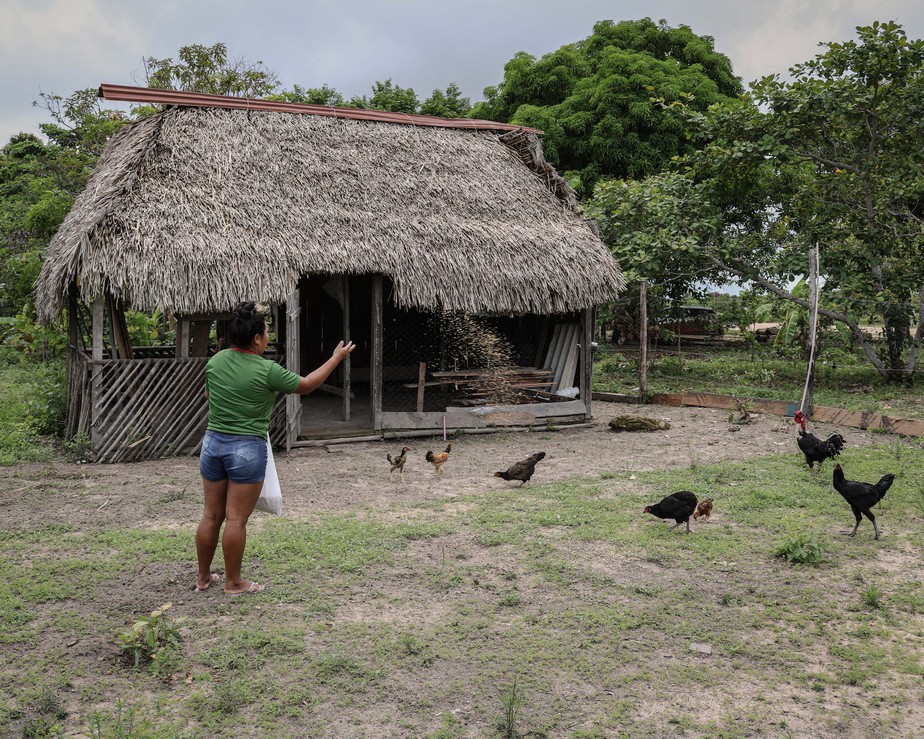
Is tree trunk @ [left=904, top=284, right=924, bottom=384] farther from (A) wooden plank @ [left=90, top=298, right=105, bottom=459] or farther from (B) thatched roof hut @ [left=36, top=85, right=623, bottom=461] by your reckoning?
(A) wooden plank @ [left=90, top=298, right=105, bottom=459]

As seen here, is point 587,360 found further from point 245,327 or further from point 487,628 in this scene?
point 245,327

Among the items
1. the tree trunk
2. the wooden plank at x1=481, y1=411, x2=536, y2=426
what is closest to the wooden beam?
the wooden plank at x1=481, y1=411, x2=536, y2=426

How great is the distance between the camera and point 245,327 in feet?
15.4

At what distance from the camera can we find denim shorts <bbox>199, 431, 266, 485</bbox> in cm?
467

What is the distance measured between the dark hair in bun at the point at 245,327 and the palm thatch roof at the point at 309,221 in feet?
15.3

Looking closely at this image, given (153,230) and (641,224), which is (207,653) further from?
(641,224)

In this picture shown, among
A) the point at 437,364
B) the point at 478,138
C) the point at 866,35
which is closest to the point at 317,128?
the point at 478,138

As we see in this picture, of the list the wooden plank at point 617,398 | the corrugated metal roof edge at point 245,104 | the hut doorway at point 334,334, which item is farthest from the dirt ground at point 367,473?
the corrugated metal roof edge at point 245,104

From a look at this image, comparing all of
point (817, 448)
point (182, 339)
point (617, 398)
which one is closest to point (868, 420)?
point (817, 448)

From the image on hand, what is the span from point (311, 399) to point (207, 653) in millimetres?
9905

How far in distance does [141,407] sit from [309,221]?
10.4 ft

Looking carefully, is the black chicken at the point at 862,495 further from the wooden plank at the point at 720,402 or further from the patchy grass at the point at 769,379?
the patchy grass at the point at 769,379

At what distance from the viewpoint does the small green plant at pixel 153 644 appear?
4137mm

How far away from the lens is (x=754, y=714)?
374cm
